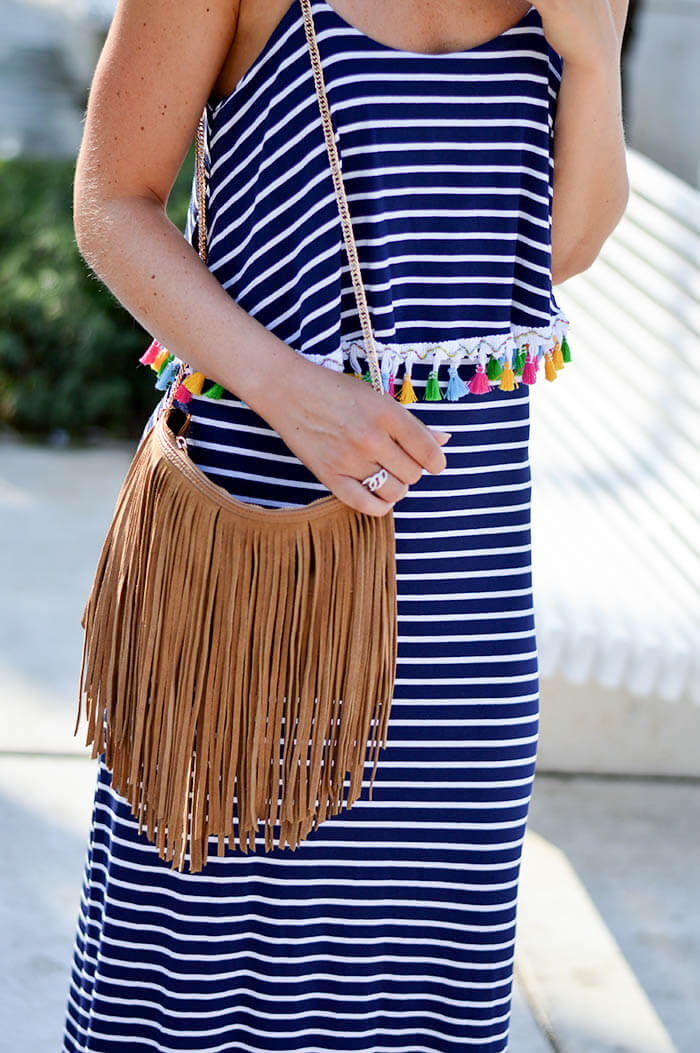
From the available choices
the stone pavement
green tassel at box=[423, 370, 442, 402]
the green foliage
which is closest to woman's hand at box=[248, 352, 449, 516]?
green tassel at box=[423, 370, 442, 402]

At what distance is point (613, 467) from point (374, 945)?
5.92ft

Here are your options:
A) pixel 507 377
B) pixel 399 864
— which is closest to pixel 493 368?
pixel 507 377

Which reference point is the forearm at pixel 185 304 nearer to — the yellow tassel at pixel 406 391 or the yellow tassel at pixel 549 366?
the yellow tassel at pixel 406 391

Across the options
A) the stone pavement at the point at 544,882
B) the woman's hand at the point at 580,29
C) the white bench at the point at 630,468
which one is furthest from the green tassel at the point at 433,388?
the stone pavement at the point at 544,882

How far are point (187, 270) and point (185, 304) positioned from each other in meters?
0.03

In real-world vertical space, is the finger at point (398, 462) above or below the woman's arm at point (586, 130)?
below

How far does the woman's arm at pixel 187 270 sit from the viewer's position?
1.29 meters

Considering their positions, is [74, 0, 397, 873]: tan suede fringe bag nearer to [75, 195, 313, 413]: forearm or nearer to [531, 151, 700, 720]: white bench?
[75, 195, 313, 413]: forearm

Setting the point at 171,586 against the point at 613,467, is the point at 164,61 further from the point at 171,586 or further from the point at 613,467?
the point at 613,467

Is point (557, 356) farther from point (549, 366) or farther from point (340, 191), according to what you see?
point (340, 191)

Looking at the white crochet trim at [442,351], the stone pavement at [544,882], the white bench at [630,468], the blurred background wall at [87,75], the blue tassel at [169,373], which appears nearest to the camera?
the white crochet trim at [442,351]

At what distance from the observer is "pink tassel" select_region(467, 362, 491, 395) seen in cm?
143

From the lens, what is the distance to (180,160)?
1.38 meters

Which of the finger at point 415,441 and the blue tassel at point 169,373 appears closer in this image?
the finger at point 415,441
